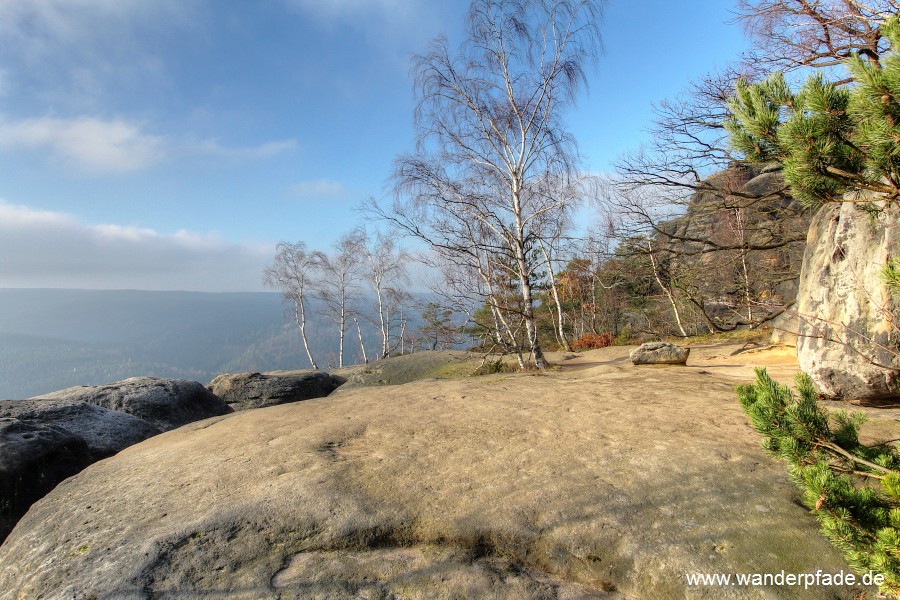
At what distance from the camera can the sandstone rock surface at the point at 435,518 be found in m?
2.17

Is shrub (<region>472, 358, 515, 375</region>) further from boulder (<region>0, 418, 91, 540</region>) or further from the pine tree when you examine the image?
the pine tree

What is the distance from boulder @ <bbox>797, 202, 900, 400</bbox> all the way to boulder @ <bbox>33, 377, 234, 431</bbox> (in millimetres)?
9342

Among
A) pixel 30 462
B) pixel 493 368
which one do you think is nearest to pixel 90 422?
pixel 30 462

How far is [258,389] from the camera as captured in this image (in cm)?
→ 1103

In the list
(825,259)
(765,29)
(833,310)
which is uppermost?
(765,29)

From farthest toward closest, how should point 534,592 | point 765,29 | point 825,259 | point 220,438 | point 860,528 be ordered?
point 765,29
point 825,259
point 220,438
point 534,592
point 860,528

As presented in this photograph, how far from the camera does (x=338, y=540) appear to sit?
96.7 inches

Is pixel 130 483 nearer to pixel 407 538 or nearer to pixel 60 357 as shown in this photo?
pixel 407 538

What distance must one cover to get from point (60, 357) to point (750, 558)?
204564 millimetres

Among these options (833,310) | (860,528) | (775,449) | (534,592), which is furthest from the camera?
(833,310)

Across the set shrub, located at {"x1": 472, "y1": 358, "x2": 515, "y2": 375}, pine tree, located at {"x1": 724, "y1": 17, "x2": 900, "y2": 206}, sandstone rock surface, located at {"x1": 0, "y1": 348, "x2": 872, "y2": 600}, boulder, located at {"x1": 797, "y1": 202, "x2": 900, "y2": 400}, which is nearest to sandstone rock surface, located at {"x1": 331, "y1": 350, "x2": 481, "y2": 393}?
shrub, located at {"x1": 472, "y1": 358, "x2": 515, "y2": 375}

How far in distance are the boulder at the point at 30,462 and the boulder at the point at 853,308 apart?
765 centimetres

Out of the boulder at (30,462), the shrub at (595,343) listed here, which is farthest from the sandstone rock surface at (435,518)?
the shrub at (595,343)

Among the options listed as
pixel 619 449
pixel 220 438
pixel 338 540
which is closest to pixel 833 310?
pixel 619 449
